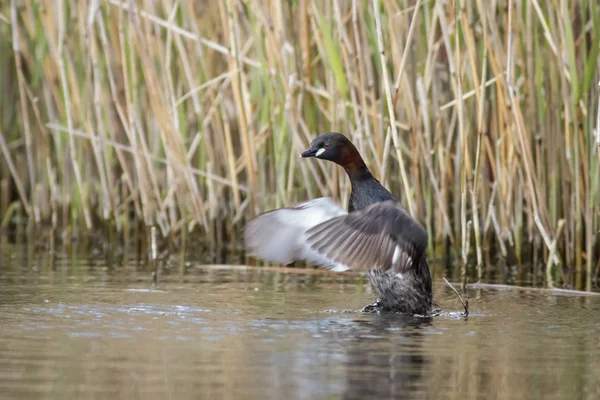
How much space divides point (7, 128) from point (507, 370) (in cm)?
705

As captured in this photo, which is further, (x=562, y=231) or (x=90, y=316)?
(x=562, y=231)

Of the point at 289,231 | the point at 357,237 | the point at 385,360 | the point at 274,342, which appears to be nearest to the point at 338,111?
the point at 289,231

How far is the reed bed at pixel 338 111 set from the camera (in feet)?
22.4

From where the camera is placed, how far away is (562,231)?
7.49 m

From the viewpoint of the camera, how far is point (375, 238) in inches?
220

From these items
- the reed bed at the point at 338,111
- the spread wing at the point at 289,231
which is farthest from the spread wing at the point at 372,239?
the reed bed at the point at 338,111

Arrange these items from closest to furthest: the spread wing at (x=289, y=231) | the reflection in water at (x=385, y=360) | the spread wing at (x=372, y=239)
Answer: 1. the reflection in water at (x=385, y=360)
2. the spread wing at (x=372, y=239)
3. the spread wing at (x=289, y=231)

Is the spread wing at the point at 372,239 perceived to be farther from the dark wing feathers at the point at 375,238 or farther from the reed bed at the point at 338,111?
the reed bed at the point at 338,111

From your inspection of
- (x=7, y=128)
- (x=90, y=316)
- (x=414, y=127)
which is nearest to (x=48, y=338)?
(x=90, y=316)

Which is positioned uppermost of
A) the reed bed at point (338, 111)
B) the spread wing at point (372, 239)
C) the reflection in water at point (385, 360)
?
the reed bed at point (338, 111)

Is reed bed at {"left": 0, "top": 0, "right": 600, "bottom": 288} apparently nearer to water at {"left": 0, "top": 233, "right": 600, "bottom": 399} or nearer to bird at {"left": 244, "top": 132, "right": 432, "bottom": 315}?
bird at {"left": 244, "top": 132, "right": 432, "bottom": 315}

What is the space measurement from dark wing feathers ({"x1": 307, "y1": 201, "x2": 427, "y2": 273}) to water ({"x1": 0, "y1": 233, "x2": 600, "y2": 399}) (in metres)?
0.30

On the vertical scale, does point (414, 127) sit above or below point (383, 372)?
above

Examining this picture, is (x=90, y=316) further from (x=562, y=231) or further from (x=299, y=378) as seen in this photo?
(x=562, y=231)
